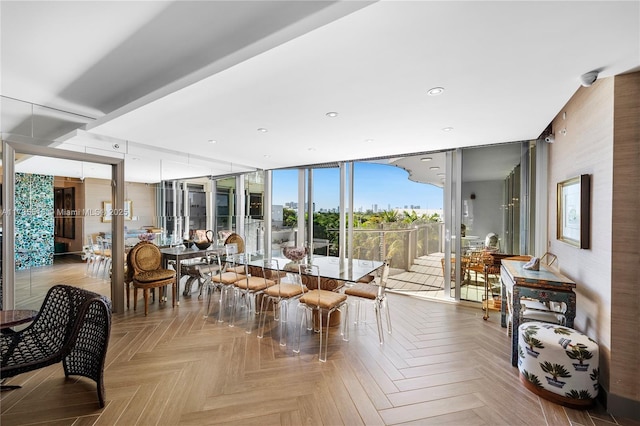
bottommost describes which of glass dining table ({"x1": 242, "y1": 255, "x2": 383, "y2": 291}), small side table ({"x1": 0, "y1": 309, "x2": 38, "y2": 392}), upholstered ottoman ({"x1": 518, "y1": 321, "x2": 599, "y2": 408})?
upholstered ottoman ({"x1": 518, "y1": 321, "x2": 599, "y2": 408})

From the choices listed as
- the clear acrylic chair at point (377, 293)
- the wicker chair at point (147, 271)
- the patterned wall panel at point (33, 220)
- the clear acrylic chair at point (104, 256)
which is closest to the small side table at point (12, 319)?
the patterned wall panel at point (33, 220)

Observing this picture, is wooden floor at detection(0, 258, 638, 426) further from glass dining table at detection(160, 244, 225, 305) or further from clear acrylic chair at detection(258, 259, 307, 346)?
glass dining table at detection(160, 244, 225, 305)

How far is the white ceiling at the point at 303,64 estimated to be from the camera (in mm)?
1433

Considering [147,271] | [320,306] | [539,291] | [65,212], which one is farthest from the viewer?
[147,271]

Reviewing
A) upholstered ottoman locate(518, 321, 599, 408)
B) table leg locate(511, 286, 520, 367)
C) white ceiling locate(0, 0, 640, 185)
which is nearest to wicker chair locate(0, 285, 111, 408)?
white ceiling locate(0, 0, 640, 185)

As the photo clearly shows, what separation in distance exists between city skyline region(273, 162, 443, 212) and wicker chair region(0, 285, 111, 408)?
13.8 feet

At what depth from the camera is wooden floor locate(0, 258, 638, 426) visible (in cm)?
180

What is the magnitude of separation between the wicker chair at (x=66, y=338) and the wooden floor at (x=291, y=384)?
23 centimetres

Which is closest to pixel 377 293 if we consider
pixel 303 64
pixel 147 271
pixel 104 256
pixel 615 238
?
pixel 615 238

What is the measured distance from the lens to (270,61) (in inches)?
68.5

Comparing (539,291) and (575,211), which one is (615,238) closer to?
(575,211)

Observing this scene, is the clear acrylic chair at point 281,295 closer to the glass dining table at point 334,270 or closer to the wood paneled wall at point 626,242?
the glass dining table at point 334,270

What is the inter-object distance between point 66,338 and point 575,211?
4.28m

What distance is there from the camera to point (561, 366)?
1.92 m
